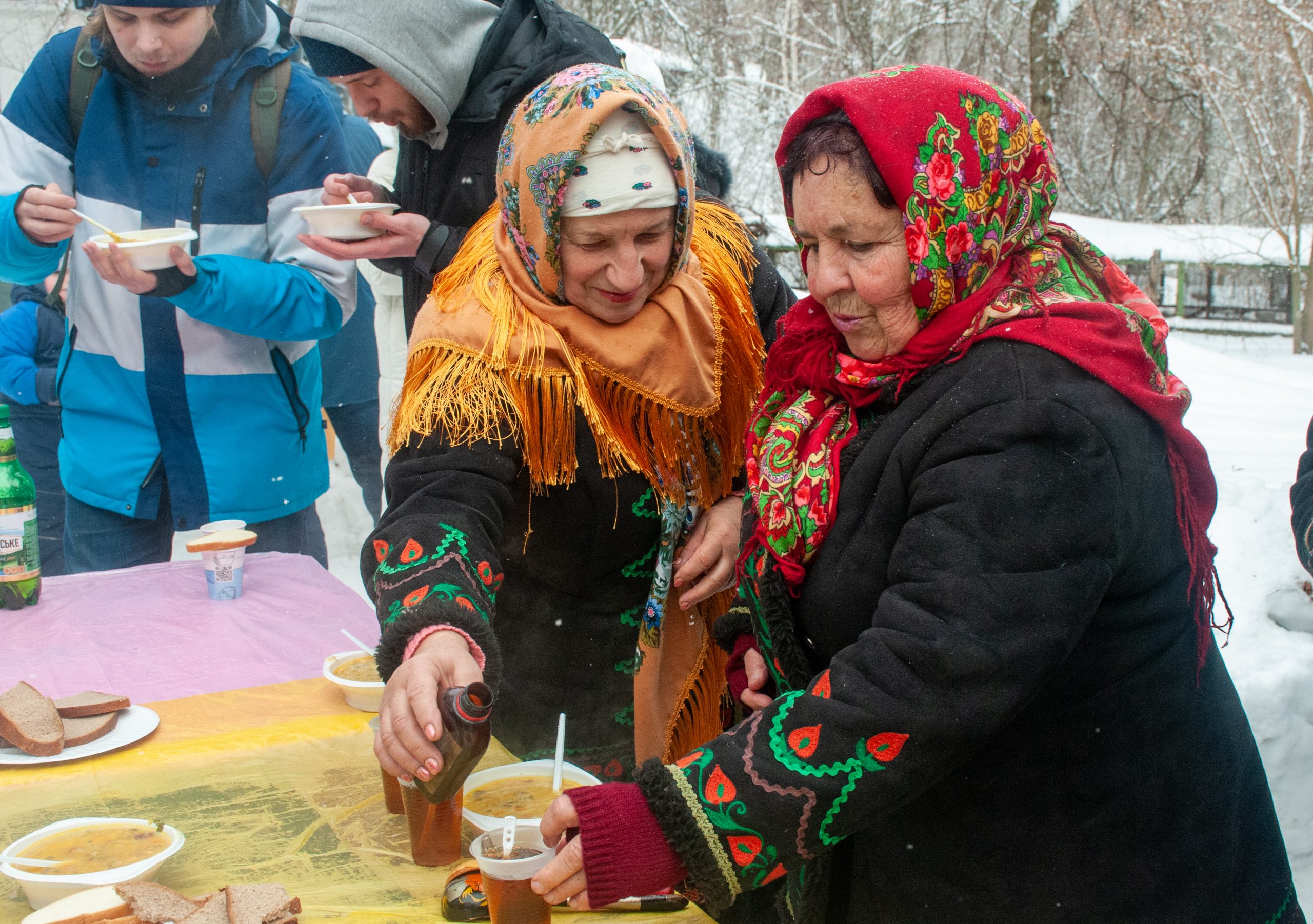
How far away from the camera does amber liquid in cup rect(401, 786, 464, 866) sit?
137 centimetres

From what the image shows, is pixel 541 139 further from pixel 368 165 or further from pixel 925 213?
pixel 368 165

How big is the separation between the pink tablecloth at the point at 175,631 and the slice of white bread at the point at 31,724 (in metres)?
0.21

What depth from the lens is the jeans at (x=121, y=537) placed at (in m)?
2.72

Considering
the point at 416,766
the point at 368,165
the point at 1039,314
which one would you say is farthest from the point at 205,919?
the point at 368,165

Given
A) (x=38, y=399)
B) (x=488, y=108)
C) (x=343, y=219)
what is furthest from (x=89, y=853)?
(x=38, y=399)

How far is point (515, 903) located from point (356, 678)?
2.83 ft

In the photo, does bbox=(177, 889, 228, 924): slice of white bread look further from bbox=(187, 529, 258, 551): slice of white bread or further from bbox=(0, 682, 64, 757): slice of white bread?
bbox=(187, 529, 258, 551): slice of white bread

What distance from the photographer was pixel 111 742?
174 cm

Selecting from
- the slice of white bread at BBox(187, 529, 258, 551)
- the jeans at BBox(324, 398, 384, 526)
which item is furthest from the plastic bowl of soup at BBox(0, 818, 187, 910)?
the jeans at BBox(324, 398, 384, 526)

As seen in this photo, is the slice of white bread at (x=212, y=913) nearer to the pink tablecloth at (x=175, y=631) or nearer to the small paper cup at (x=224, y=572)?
the pink tablecloth at (x=175, y=631)

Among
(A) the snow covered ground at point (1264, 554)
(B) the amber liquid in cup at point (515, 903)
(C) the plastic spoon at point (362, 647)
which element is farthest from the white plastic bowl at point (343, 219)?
(A) the snow covered ground at point (1264, 554)

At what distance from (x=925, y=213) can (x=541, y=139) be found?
2.52ft

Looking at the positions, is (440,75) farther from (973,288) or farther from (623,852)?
(623,852)

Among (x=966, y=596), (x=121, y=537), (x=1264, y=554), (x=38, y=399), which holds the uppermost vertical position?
(x=966, y=596)
